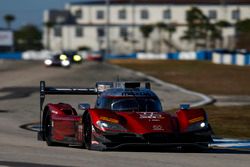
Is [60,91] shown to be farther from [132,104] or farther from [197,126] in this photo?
[197,126]

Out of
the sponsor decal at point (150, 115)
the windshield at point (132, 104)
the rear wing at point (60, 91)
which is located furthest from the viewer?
the rear wing at point (60, 91)

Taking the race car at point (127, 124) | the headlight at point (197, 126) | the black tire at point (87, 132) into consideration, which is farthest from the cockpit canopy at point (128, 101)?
the headlight at point (197, 126)

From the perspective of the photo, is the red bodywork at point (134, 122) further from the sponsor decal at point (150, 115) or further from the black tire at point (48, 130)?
the black tire at point (48, 130)

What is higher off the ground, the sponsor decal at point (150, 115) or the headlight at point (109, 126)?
the sponsor decal at point (150, 115)

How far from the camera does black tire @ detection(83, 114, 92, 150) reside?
1496 cm

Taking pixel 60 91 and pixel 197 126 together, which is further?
pixel 60 91

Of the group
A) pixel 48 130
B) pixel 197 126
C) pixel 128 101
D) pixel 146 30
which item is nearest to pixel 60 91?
pixel 48 130

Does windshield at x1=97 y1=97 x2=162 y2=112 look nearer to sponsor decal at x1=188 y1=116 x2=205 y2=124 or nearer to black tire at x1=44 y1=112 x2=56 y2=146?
sponsor decal at x1=188 y1=116 x2=205 y2=124

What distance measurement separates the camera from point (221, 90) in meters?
40.8

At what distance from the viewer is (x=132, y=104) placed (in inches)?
617

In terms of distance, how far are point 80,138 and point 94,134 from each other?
836 millimetres

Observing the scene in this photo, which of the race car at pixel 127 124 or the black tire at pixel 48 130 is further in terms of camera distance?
the black tire at pixel 48 130

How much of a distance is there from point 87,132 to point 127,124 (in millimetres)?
810

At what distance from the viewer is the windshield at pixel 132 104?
15641mm
